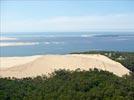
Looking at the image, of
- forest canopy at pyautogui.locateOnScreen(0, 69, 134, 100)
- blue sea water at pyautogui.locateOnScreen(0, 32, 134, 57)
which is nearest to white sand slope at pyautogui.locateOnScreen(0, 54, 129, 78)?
forest canopy at pyautogui.locateOnScreen(0, 69, 134, 100)

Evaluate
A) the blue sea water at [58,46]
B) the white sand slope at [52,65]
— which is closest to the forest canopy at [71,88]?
the white sand slope at [52,65]

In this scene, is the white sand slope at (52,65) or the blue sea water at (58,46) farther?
the blue sea water at (58,46)

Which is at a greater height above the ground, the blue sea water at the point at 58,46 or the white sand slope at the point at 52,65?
the white sand slope at the point at 52,65

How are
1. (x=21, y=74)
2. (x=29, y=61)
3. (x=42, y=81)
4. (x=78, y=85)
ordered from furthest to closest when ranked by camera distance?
1. (x=29, y=61)
2. (x=21, y=74)
3. (x=42, y=81)
4. (x=78, y=85)

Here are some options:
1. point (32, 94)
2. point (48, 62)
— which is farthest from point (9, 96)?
point (48, 62)

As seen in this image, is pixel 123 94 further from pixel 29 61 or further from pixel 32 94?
pixel 29 61

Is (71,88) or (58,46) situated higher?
(71,88)

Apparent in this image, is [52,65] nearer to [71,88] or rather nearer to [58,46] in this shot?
[71,88]

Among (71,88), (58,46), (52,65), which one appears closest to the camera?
(71,88)

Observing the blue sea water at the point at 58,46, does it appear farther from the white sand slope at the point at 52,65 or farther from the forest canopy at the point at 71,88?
the forest canopy at the point at 71,88

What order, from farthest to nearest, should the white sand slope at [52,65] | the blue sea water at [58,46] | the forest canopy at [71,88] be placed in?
the blue sea water at [58,46], the white sand slope at [52,65], the forest canopy at [71,88]

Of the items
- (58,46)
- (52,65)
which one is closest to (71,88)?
(52,65)
